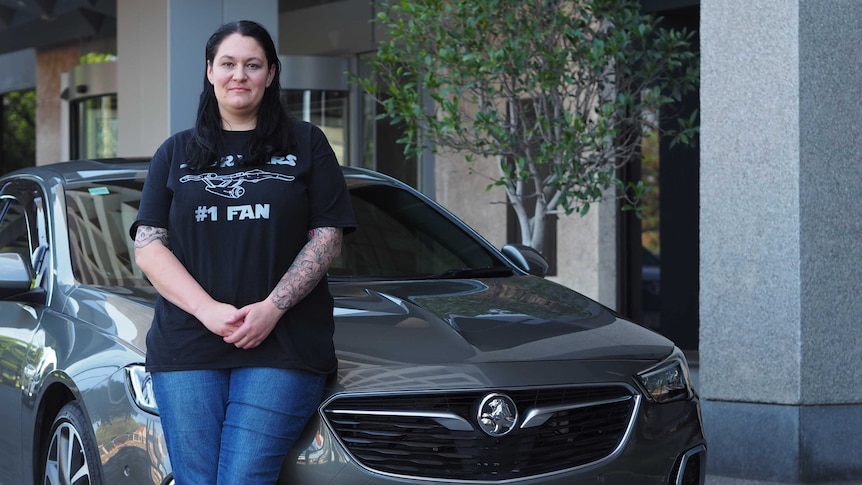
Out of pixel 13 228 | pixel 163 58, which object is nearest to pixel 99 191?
pixel 13 228

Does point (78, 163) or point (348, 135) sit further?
point (348, 135)

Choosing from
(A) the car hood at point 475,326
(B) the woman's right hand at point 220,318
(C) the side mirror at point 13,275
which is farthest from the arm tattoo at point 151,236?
(C) the side mirror at point 13,275

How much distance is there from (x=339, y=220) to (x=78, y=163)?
2307 millimetres

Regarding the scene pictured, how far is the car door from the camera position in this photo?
4734 mm

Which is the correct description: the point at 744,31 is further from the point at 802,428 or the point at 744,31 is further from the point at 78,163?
the point at 78,163

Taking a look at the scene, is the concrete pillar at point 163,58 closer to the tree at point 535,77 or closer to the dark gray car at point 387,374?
the tree at point 535,77

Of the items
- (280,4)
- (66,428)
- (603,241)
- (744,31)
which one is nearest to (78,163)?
(66,428)

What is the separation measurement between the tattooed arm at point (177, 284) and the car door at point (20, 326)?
4.15 feet

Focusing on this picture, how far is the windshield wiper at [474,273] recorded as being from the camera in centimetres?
528

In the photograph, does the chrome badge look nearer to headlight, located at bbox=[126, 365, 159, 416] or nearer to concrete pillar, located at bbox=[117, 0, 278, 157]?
headlight, located at bbox=[126, 365, 159, 416]

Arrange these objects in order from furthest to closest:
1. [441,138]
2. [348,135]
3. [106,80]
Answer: [106,80] < [348,135] < [441,138]

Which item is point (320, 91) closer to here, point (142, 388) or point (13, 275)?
point (13, 275)

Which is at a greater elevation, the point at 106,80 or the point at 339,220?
the point at 106,80

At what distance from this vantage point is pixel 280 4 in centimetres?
1307
